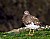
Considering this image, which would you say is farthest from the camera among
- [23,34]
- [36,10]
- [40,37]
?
[36,10]

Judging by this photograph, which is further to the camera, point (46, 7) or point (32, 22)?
point (46, 7)

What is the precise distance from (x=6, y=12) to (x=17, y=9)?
17.9 inches

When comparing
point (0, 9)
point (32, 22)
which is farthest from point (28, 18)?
point (0, 9)

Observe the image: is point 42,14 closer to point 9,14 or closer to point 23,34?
point 9,14

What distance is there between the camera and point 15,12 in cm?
1040

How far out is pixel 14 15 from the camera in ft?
34.1

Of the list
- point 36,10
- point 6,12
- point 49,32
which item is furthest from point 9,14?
point 49,32

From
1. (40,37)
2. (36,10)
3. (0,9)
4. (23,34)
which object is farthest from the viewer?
(36,10)

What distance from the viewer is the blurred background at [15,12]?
10.1 meters

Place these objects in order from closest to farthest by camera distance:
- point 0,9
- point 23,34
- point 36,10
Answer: point 23,34 → point 0,9 → point 36,10

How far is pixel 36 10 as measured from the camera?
439 inches

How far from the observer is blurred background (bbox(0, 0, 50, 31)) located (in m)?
10.1

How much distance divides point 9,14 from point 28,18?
19.7 ft

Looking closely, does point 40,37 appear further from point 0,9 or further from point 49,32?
point 0,9
